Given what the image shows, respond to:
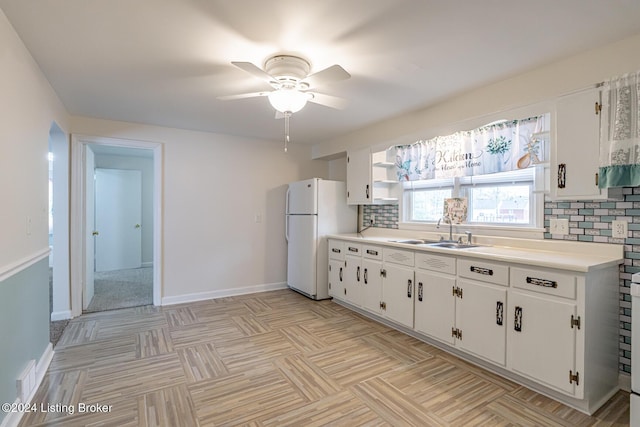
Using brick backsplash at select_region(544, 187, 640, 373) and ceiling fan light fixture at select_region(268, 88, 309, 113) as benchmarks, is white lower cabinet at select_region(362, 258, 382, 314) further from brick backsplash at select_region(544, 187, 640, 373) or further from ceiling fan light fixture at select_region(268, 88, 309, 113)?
ceiling fan light fixture at select_region(268, 88, 309, 113)

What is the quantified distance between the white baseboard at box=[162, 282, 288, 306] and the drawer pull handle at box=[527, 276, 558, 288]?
3.54m

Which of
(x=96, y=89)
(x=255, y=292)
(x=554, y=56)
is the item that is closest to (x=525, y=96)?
(x=554, y=56)

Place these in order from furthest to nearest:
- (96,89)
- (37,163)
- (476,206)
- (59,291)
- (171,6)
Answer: (59,291), (476,206), (96,89), (37,163), (171,6)

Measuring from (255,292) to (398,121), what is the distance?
3052 millimetres

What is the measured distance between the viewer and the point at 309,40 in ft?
6.65

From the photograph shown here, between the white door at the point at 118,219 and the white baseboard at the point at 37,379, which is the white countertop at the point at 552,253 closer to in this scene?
the white baseboard at the point at 37,379

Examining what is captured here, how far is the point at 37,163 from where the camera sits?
2.38m

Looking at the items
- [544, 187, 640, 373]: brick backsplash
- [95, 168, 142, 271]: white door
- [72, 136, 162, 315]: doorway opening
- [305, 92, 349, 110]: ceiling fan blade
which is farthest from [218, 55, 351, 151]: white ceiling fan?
[95, 168, 142, 271]: white door

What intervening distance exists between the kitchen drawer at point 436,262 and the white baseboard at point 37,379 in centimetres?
291

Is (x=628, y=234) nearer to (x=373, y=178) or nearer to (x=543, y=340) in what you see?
(x=543, y=340)

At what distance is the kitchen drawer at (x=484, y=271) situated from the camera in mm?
2283

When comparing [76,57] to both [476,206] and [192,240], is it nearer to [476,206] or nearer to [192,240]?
[192,240]

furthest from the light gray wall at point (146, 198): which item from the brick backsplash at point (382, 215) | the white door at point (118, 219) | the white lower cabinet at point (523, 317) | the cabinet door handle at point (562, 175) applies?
the cabinet door handle at point (562, 175)

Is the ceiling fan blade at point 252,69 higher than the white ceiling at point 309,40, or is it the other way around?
the white ceiling at point 309,40
